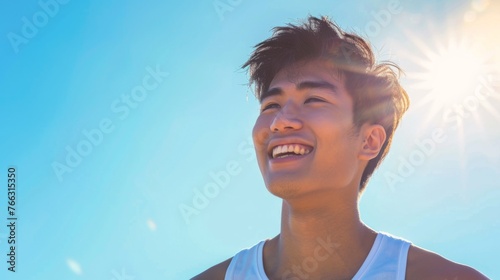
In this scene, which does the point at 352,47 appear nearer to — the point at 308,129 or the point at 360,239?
the point at 308,129

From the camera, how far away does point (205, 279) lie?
454 cm

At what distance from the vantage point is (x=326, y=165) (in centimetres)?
399

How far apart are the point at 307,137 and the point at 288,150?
0.17 metres

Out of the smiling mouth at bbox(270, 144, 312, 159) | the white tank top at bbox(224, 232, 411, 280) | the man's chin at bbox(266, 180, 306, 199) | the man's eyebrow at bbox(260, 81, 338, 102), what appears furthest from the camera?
the man's eyebrow at bbox(260, 81, 338, 102)

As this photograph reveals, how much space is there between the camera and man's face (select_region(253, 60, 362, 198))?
13.0 feet

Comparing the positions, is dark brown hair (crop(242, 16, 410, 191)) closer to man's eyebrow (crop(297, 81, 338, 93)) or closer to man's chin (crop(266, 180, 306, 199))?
man's eyebrow (crop(297, 81, 338, 93))

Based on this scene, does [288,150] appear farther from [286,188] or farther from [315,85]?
[315,85]

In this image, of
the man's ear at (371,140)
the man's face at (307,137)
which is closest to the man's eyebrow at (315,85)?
the man's face at (307,137)

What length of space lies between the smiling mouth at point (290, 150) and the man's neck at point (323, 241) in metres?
0.36

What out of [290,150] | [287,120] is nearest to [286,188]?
[290,150]

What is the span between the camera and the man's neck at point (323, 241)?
160 inches

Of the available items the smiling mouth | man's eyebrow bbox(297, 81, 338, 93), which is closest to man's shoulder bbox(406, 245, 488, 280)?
the smiling mouth

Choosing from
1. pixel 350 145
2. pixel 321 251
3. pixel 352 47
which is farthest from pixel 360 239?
pixel 352 47

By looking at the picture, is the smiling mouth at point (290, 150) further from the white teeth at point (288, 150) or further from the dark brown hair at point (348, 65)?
Result: the dark brown hair at point (348, 65)
